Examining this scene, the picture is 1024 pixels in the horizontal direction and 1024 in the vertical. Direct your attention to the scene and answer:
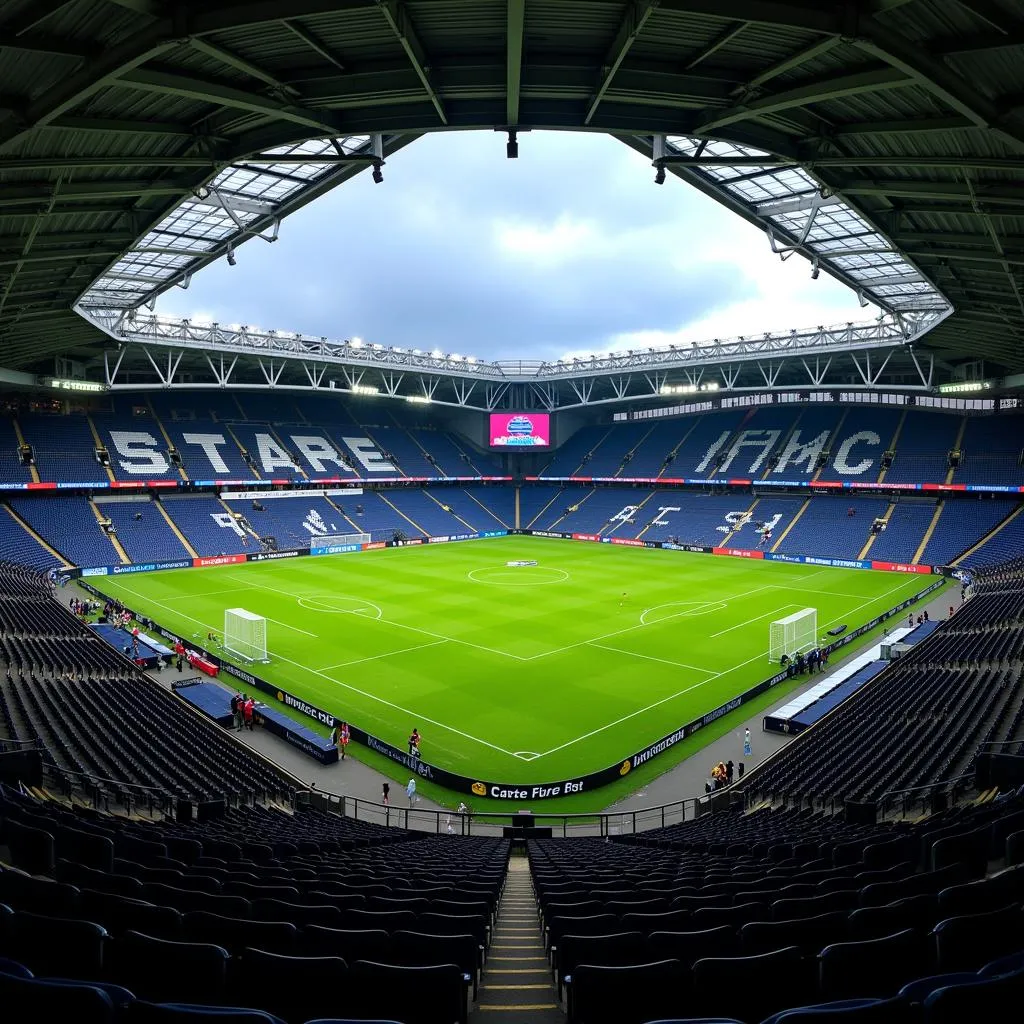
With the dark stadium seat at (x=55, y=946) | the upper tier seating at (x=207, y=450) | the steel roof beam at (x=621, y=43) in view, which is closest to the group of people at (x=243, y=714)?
the steel roof beam at (x=621, y=43)

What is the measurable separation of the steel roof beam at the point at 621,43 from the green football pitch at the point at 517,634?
17608 mm

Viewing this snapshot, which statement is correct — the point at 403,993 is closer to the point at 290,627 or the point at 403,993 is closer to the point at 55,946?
the point at 55,946

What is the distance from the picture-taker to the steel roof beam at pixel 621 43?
29.6ft

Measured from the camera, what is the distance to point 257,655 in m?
31.5

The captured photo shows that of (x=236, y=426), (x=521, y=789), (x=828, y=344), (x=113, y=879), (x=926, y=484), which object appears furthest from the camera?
(x=236, y=426)

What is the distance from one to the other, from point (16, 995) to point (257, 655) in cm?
3141

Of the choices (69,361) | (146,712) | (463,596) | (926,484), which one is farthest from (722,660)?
(69,361)

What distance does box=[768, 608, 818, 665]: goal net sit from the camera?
31391mm

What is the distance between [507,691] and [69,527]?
141 feet

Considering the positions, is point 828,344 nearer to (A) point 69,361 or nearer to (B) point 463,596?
(B) point 463,596

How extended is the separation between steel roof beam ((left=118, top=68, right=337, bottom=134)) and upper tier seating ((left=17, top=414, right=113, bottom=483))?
53621 millimetres

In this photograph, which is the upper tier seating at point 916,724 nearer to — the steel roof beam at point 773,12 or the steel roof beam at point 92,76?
the steel roof beam at point 773,12

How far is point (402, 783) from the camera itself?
67.5 feet

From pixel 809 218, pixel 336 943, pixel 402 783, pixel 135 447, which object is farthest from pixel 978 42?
pixel 135 447
